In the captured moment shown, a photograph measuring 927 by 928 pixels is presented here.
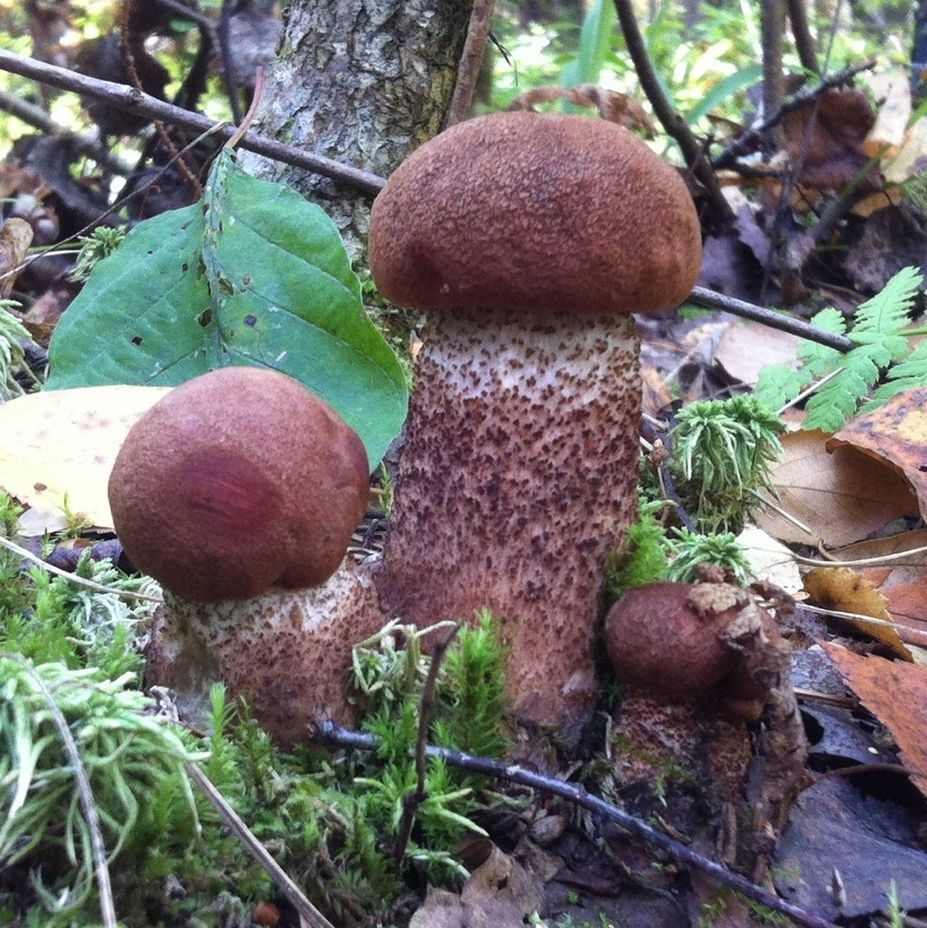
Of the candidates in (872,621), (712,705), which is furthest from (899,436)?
(712,705)

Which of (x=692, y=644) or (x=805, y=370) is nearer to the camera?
(x=692, y=644)

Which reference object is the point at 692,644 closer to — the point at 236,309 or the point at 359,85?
the point at 236,309

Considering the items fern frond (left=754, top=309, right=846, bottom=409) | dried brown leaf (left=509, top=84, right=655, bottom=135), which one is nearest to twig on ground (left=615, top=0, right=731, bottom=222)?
dried brown leaf (left=509, top=84, right=655, bottom=135)

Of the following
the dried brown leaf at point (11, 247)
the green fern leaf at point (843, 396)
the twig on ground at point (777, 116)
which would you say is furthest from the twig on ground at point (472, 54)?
the twig on ground at point (777, 116)

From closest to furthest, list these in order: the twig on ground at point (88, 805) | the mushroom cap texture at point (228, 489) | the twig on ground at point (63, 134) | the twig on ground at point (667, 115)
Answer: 1. the twig on ground at point (88, 805)
2. the mushroom cap texture at point (228, 489)
3. the twig on ground at point (667, 115)
4. the twig on ground at point (63, 134)

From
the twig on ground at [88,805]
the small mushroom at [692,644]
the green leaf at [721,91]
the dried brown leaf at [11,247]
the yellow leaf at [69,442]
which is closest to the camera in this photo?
the twig on ground at [88,805]

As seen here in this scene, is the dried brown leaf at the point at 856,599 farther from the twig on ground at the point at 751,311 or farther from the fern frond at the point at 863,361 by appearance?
the twig on ground at the point at 751,311

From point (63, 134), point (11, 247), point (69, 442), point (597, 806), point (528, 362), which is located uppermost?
point (528, 362)

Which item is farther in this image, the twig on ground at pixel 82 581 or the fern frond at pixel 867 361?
the fern frond at pixel 867 361

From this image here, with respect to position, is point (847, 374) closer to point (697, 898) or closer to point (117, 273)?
point (697, 898)
